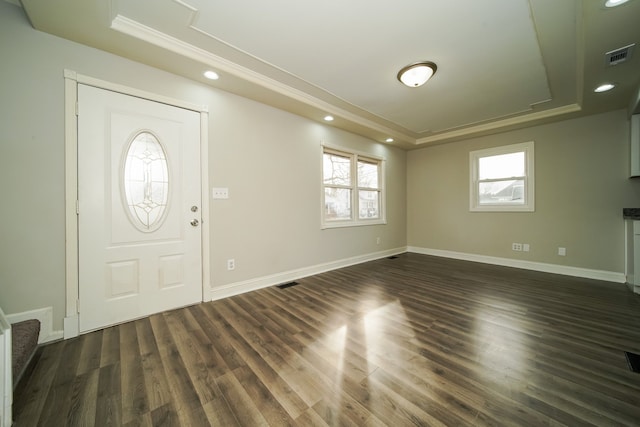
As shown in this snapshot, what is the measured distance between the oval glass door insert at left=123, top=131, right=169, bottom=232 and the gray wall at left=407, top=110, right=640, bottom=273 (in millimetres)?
5237

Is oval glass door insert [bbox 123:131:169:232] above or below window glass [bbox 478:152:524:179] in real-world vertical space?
below

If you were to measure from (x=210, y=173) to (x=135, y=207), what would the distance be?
806 millimetres

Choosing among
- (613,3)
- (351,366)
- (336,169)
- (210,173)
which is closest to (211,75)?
(210,173)

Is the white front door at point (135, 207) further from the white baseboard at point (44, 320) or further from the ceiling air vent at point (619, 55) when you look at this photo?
the ceiling air vent at point (619, 55)

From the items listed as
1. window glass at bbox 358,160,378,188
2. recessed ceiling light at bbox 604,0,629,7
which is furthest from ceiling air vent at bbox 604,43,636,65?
window glass at bbox 358,160,378,188

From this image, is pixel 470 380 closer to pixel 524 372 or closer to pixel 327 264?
pixel 524 372

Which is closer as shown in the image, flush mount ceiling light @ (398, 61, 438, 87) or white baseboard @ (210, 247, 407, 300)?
flush mount ceiling light @ (398, 61, 438, 87)

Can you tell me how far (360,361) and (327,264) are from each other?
7.86 feet

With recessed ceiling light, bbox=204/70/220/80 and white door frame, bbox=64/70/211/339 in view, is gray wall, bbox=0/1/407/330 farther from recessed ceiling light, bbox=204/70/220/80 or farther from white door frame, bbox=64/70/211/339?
recessed ceiling light, bbox=204/70/220/80

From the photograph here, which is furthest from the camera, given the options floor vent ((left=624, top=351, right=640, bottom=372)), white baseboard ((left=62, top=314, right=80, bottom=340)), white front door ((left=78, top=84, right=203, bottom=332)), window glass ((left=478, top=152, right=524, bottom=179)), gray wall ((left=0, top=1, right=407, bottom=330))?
window glass ((left=478, top=152, right=524, bottom=179))

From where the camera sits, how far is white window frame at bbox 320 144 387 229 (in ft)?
13.1

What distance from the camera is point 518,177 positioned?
14.0ft

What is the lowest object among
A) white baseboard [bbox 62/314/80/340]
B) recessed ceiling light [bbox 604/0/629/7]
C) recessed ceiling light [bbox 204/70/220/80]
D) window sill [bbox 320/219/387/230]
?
white baseboard [bbox 62/314/80/340]

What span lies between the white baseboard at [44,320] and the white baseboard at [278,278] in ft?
4.07
